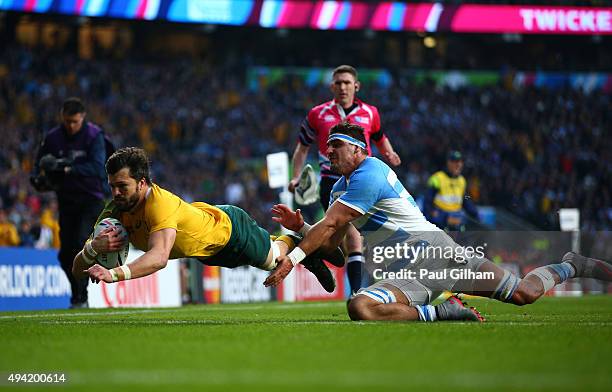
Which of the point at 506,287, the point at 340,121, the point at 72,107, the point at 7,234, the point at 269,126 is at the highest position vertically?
the point at 269,126

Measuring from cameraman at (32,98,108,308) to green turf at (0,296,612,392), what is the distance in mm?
3785

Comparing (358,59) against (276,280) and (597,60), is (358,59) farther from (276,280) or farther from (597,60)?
(276,280)

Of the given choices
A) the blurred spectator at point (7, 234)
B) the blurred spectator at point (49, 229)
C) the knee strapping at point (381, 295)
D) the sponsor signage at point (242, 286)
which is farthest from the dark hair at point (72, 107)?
the blurred spectator at point (49, 229)

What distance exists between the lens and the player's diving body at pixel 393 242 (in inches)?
323

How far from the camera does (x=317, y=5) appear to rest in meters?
39.2

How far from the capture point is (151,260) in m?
7.64

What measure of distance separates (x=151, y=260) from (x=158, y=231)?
256 millimetres

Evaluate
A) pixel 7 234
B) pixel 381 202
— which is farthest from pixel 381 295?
pixel 7 234

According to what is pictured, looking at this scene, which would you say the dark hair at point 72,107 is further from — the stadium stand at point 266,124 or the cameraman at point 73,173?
the stadium stand at point 266,124

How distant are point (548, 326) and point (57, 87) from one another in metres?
26.6

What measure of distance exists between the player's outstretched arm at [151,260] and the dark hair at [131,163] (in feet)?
1.48

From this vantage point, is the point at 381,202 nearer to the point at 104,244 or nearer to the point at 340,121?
the point at 104,244

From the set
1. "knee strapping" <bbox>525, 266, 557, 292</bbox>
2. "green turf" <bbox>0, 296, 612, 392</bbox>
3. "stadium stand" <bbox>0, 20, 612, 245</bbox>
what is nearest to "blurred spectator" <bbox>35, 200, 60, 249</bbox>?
"stadium stand" <bbox>0, 20, 612, 245</bbox>

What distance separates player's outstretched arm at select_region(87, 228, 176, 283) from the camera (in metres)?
7.58
